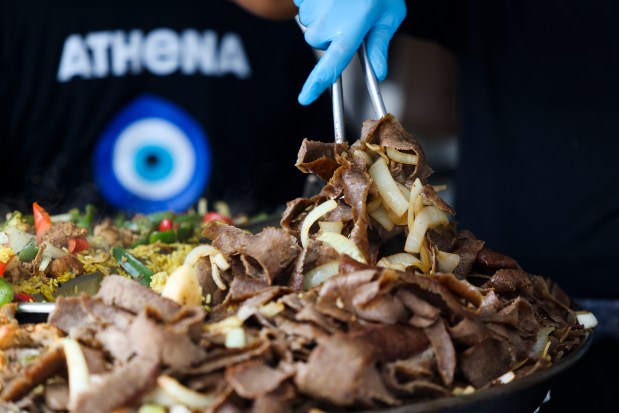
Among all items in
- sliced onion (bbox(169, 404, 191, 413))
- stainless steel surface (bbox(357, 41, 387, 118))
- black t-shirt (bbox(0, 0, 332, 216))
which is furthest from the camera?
black t-shirt (bbox(0, 0, 332, 216))

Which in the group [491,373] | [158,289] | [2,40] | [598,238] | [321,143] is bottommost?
[598,238]

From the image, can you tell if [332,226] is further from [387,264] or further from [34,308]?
[34,308]

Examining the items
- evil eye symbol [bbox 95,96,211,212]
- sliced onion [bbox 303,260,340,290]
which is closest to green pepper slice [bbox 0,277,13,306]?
sliced onion [bbox 303,260,340,290]

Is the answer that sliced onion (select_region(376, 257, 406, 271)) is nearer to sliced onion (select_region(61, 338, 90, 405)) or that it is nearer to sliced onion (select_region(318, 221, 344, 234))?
sliced onion (select_region(318, 221, 344, 234))

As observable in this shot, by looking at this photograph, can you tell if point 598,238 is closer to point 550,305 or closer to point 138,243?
point 550,305

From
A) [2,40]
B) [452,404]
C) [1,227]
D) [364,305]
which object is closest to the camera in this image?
[452,404]

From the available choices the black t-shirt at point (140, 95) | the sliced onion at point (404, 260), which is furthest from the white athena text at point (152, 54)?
the sliced onion at point (404, 260)

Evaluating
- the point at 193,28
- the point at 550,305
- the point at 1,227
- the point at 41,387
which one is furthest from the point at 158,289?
the point at 193,28
